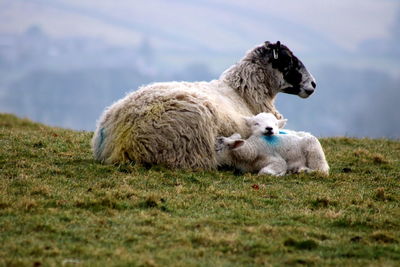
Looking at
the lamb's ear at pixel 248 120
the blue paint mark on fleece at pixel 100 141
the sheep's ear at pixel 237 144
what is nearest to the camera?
the sheep's ear at pixel 237 144

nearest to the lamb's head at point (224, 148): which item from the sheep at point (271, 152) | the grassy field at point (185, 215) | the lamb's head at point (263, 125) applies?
the sheep at point (271, 152)

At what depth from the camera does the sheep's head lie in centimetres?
1462

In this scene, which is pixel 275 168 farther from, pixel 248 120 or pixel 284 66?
pixel 284 66

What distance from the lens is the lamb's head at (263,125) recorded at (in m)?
12.3

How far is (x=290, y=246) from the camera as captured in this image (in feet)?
26.6

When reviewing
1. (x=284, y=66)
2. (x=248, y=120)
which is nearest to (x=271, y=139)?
(x=248, y=120)

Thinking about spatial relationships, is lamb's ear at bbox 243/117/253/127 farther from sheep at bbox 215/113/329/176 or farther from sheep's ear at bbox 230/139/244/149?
sheep's ear at bbox 230/139/244/149

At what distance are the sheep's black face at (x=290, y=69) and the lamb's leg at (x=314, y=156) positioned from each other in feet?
8.85

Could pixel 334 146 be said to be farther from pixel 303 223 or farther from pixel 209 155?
pixel 303 223

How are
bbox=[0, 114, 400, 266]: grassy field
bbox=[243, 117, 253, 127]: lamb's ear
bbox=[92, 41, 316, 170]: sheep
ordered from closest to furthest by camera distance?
bbox=[0, 114, 400, 266]: grassy field < bbox=[92, 41, 316, 170]: sheep < bbox=[243, 117, 253, 127]: lamb's ear

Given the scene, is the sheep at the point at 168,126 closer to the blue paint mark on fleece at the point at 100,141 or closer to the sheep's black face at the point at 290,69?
the blue paint mark on fleece at the point at 100,141

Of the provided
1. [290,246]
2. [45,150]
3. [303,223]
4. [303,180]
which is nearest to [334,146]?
[303,180]

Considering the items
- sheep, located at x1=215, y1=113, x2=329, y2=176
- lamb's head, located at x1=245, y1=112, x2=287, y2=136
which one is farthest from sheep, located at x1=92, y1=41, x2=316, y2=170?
sheep, located at x1=215, y1=113, x2=329, y2=176

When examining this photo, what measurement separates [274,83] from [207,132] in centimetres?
308
